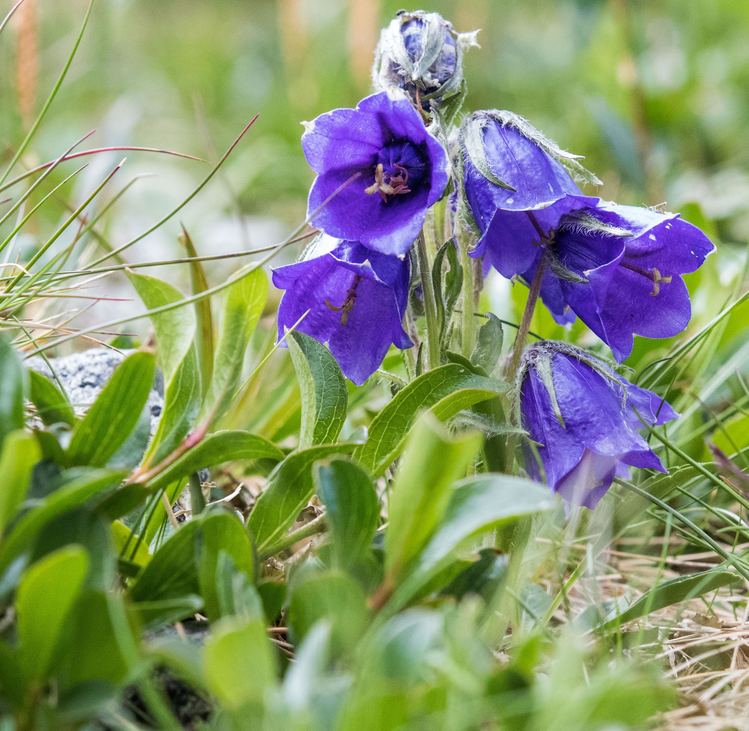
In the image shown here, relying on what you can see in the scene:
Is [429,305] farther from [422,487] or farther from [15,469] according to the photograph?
[15,469]

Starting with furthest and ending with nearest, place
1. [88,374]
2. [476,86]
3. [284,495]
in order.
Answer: [476,86] < [88,374] < [284,495]

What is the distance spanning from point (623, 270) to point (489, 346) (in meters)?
0.23

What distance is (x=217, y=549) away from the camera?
89 centimetres

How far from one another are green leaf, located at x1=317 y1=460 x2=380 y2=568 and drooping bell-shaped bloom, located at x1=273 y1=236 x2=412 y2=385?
33cm

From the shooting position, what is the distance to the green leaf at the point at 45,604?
28.4 inches

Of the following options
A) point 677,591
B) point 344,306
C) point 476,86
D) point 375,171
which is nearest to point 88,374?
point 344,306

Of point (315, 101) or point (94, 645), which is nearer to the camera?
point (94, 645)

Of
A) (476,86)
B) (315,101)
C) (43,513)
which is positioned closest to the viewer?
(43,513)

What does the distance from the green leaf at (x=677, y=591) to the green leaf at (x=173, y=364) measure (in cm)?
54

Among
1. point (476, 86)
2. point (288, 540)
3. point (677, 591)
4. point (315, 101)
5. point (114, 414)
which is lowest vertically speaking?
point (677, 591)

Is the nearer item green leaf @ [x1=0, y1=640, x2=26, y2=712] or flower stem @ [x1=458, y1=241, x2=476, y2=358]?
green leaf @ [x1=0, y1=640, x2=26, y2=712]

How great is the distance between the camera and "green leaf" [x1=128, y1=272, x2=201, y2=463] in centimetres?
107

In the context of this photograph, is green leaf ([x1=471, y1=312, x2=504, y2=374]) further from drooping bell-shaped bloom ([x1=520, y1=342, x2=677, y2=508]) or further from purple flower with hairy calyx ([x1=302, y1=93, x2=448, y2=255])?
purple flower with hairy calyx ([x1=302, y1=93, x2=448, y2=255])

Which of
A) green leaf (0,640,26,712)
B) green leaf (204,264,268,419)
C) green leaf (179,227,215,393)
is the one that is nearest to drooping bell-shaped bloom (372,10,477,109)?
green leaf (204,264,268,419)
